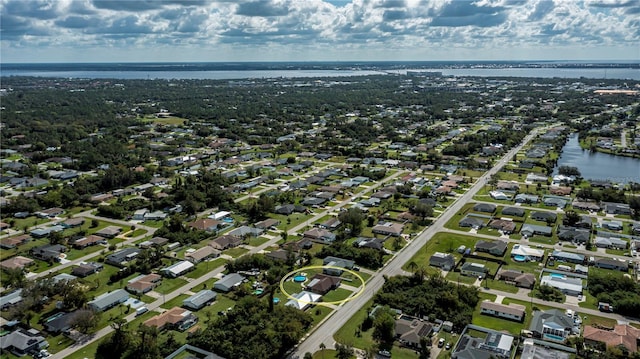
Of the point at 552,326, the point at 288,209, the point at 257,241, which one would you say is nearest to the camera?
the point at 552,326

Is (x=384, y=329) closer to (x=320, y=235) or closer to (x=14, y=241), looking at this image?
(x=320, y=235)

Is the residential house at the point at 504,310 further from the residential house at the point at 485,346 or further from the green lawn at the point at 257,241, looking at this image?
the green lawn at the point at 257,241

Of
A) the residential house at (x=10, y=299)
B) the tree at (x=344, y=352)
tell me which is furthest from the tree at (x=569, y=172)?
the residential house at (x=10, y=299)

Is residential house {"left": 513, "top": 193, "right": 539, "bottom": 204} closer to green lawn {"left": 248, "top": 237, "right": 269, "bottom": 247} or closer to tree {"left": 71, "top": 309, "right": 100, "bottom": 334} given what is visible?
green lawn {"left": 248, "top": 237, "right": 269, "bottom": 247}

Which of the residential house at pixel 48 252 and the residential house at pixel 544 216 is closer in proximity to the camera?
the residential house at pixel 48 252

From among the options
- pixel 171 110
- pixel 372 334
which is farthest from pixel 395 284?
pixel 171 110

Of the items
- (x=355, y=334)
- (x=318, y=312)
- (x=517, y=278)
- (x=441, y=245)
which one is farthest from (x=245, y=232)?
(x=517, y=278)
